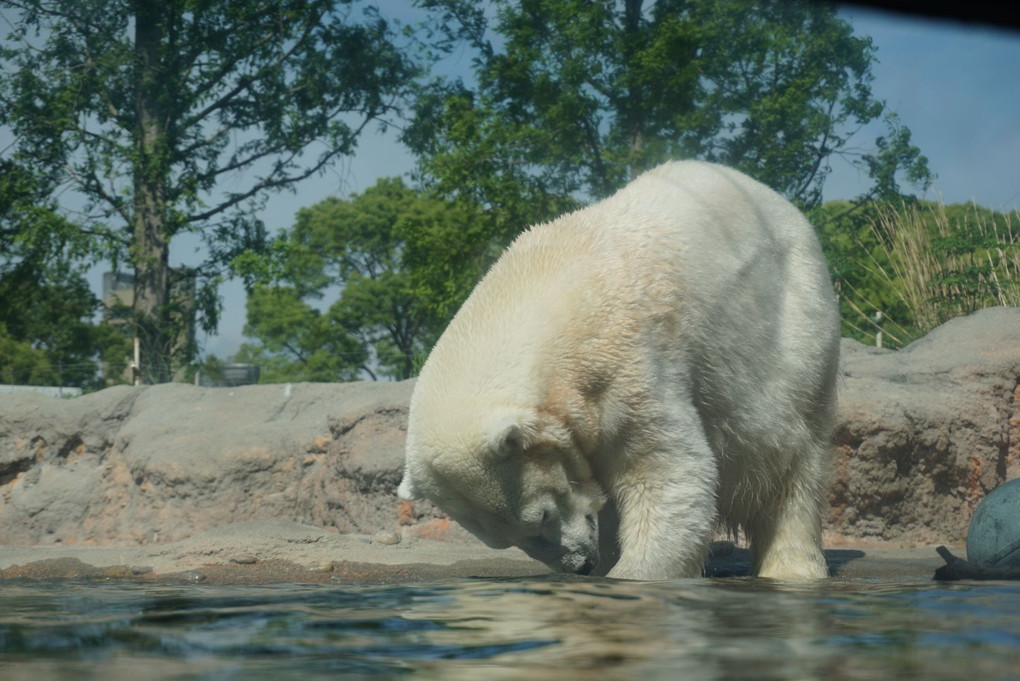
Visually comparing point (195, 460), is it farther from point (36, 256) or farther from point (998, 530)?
point (36, 256)

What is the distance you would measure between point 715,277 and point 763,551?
4.70 ft

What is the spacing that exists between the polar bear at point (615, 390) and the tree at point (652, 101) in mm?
12092

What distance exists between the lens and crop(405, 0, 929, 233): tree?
16.6 metres

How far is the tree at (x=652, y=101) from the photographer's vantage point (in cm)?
1658

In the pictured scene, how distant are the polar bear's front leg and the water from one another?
0.77 m

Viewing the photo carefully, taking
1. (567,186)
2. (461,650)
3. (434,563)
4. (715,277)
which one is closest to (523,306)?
(715,277)

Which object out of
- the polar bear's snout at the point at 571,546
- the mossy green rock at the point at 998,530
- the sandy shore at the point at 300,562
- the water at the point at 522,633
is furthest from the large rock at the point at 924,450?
the water at the point at 522,633

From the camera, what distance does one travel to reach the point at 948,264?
10664 millimetres

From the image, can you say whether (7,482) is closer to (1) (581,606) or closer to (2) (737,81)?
(1) (581,606)

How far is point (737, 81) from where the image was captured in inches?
682

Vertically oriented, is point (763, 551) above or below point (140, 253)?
below

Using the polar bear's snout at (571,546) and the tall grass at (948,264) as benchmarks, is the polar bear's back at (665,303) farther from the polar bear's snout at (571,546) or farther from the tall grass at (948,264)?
the tall grass at (948,264)

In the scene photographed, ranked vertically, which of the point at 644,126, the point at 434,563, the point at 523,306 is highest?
the point at 644,126

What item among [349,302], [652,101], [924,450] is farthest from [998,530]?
[349,302]
